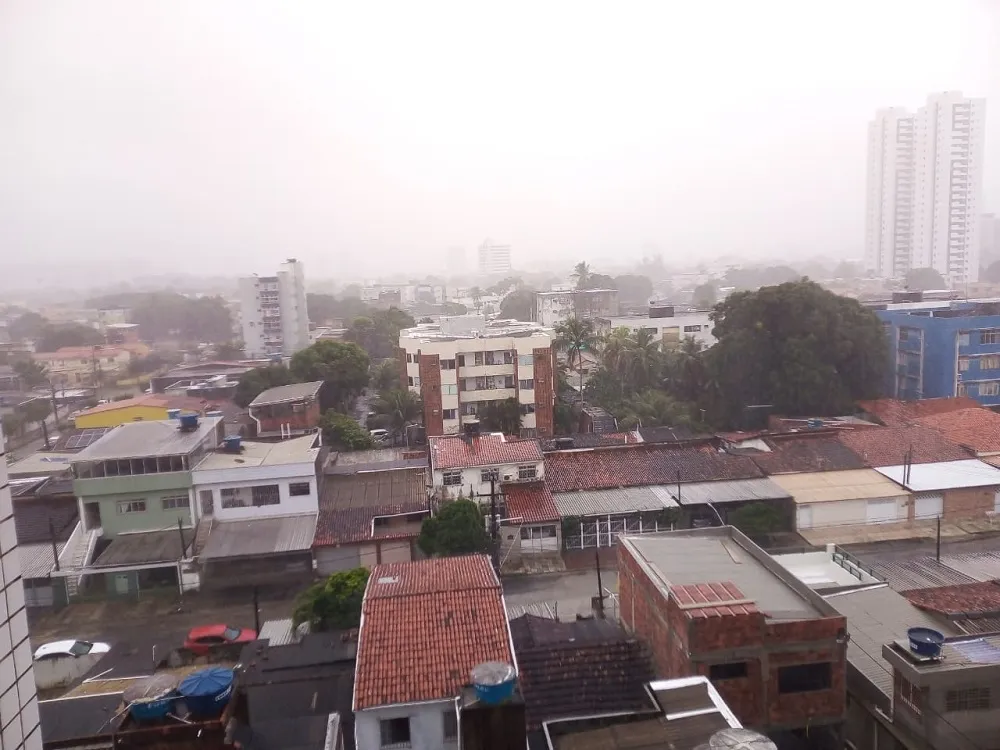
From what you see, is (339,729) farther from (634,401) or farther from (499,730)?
(634,401)

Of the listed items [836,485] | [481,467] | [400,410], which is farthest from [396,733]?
[400,410]

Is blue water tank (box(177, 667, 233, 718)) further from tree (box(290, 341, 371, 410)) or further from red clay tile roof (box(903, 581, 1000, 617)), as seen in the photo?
tree (box(290, 341, 371, 410))

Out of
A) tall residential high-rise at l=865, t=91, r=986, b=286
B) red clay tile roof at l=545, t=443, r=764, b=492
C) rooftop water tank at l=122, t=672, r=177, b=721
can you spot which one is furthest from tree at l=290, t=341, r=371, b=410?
tall residential high-rise at l=865, t=91, r=986, b=286

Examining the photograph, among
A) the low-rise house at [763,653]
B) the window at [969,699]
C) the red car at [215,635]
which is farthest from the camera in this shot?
the red car at [215,635]

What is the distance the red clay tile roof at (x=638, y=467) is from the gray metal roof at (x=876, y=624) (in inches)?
205

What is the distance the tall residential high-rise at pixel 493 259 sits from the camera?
118m

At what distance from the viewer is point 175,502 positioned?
1184 centimetres

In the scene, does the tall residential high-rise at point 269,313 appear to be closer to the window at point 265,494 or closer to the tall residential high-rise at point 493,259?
the window at point 265,494

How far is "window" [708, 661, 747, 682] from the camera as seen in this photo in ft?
20.9

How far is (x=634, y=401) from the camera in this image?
63.5 ft

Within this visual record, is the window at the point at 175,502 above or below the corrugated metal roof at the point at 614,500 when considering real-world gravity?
above

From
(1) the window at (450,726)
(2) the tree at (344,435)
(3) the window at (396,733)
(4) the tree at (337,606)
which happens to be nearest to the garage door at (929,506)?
(4) the tree at (337,606)

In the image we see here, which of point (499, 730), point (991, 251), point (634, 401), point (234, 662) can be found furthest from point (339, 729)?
point (991, 251)

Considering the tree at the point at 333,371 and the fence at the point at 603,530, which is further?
the tree at the point at 333,371
